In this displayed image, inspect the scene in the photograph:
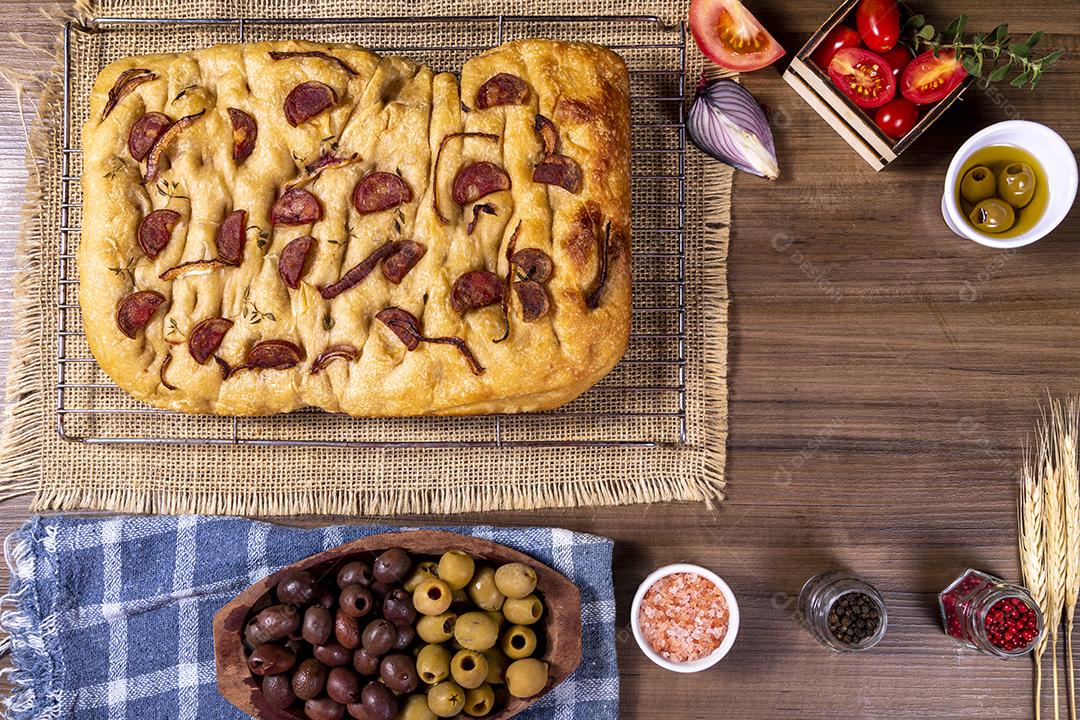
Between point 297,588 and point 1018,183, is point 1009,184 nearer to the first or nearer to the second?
point 1018,183

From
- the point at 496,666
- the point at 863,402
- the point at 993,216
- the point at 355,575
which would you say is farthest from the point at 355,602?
the point at 993,216

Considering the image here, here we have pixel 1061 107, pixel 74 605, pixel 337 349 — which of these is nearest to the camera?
pixel 337 349

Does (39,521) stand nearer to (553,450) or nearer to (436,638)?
(436,638)

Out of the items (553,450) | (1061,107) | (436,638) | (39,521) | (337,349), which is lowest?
(436,638)

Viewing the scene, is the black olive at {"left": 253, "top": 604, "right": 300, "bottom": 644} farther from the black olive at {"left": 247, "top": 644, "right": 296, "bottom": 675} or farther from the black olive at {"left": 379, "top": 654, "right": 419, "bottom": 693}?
the black olive at {"left": 379, "top": 654, "right": 419, "bottom": 693}

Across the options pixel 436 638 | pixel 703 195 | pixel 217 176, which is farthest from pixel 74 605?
pixel 703 195

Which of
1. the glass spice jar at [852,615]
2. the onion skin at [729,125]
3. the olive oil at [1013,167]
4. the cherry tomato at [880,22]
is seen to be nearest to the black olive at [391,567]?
the glass spice jar at [852,615]

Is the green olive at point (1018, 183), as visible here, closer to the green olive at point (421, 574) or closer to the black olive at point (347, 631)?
the green olive at point (421, 574)
